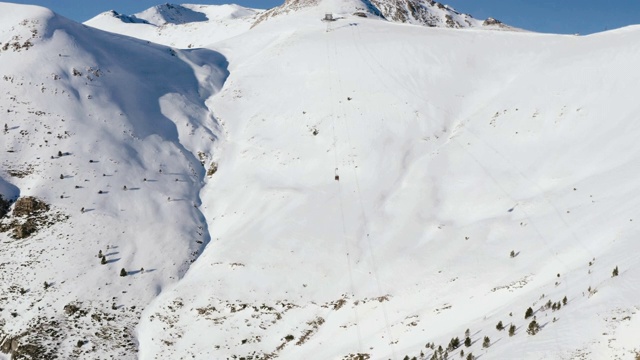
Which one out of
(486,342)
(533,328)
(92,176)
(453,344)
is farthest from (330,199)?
(533,328)

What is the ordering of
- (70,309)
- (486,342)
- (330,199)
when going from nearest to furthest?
(486,342) → (70,309) → (330,199)

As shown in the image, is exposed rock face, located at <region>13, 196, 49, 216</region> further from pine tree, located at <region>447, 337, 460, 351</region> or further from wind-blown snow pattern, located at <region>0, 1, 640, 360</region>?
pine tree, located at <region>447, 337, 460, 351</region>

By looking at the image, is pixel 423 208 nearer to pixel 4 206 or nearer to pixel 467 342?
pixel 467 342

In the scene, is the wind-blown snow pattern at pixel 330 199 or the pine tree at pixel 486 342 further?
the wind-blown snow pattern at pixel 330 199

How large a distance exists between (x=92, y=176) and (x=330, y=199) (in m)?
24.0

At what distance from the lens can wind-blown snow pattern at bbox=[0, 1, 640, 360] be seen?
31547 millimetres

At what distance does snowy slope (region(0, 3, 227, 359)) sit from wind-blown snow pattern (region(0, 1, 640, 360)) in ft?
0.70

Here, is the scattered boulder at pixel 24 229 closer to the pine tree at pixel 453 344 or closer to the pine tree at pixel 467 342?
the pine tree at pixel 453 344

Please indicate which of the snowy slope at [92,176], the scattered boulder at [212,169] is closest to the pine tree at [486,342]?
the snowy slope at [92,176]

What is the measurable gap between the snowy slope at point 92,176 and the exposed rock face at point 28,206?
1.87ft

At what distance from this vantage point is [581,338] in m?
20.8

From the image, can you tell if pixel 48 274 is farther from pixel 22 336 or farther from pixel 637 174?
pixel 637 174

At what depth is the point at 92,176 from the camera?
49.6 meters

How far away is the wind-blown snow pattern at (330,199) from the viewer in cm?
3155
